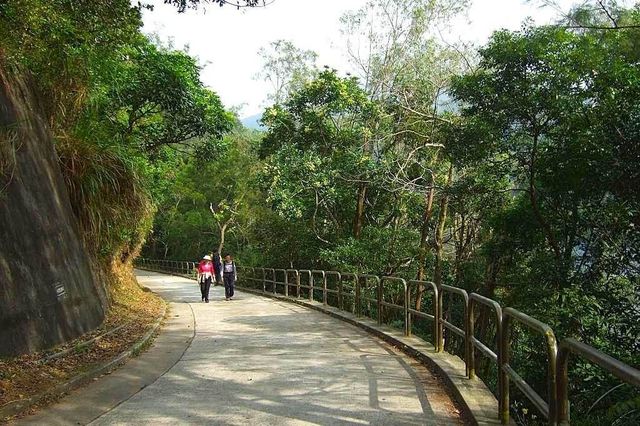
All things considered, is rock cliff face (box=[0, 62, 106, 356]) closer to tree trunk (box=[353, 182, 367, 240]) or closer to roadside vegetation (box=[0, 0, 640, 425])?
roadside vegetation (box=[0, 0, 640, 425])

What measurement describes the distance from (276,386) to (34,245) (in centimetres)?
407

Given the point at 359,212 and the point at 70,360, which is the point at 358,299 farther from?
the point at 359,212

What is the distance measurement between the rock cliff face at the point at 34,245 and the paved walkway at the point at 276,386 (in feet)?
3.98

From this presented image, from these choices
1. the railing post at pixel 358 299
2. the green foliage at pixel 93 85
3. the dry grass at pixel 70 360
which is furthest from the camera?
the railing post at pixel 358 299

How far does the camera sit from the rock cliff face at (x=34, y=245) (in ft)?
23.7

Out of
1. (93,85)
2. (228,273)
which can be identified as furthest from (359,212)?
(93,85)

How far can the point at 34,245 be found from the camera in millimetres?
8070

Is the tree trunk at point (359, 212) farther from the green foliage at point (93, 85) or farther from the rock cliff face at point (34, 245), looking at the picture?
the rock cliff face at point (34, 245)

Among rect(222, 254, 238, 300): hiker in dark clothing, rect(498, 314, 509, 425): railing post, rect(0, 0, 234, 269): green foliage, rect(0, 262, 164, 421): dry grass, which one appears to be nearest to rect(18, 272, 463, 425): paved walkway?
rect(0, 262, 164, 421): dry grass

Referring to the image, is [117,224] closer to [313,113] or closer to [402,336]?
[402,336]

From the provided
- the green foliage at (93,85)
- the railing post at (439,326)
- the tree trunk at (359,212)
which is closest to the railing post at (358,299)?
the railing post at (439,326)

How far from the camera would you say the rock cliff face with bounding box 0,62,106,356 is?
23.7ft

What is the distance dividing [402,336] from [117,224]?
6.55 meters

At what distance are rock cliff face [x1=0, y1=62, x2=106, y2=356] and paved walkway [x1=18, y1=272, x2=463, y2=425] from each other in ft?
3.98
